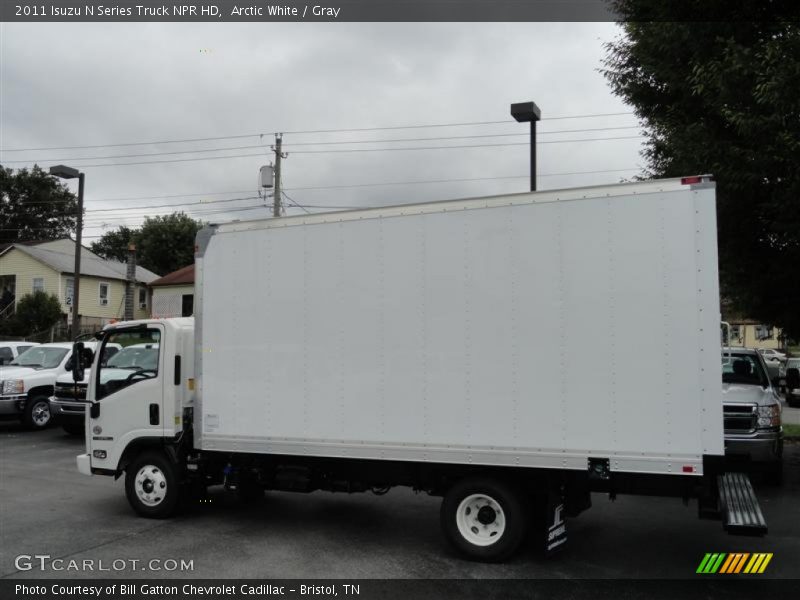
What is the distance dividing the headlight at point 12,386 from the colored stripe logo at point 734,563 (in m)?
13.9

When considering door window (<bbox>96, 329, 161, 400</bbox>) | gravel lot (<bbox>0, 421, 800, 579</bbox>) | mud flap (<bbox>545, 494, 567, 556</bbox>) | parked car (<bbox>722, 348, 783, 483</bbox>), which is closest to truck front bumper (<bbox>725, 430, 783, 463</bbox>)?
parked car (<bbox>722, 348, 783, 483</bbox>)

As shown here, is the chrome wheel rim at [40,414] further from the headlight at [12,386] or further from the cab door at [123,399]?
the cab door at [123,399]

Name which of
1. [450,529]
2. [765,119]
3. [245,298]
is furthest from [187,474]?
[765,119]

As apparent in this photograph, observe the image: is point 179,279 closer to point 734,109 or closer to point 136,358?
point 136,358

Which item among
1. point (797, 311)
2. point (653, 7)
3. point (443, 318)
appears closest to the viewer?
point (443, 318)

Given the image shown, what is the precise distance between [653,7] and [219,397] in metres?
7.61

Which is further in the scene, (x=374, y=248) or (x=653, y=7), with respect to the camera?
(x=653, y=7)

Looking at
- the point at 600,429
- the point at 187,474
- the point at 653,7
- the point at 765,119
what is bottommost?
the point at 187,474

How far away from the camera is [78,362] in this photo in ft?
25.0

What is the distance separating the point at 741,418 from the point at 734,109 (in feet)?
12.6

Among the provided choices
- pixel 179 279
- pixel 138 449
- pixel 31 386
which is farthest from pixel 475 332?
pixel 179 279

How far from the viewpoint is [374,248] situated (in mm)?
6328

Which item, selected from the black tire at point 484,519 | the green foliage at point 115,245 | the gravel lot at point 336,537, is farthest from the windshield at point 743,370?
the green foliage at point 115,245

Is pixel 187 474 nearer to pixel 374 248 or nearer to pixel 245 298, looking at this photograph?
pixel 245 298
